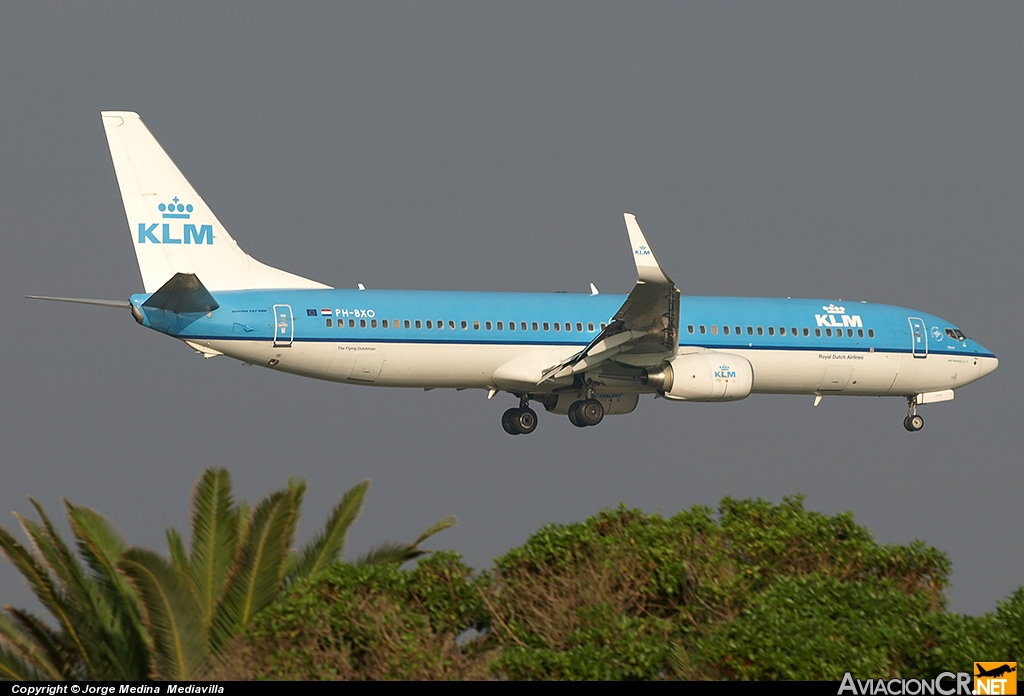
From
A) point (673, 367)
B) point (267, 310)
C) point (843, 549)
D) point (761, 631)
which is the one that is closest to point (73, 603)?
point (761, 631)

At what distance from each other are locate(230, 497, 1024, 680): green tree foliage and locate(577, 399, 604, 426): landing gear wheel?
13.6 m

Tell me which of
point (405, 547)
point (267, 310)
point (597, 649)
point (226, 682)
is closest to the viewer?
point (226, 682)

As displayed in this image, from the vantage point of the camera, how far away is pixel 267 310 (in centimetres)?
3697

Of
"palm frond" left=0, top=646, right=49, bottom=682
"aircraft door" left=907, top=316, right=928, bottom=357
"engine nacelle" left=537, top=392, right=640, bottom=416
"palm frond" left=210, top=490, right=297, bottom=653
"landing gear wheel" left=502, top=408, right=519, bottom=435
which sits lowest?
"palm frond" left=0, top=646, right=49, bottom=682

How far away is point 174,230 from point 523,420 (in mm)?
11015

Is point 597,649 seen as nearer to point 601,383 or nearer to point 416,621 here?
point 416,621

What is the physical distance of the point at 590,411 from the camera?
137 ft

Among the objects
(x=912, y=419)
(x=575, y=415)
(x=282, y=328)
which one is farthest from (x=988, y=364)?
(x=282, y=328)

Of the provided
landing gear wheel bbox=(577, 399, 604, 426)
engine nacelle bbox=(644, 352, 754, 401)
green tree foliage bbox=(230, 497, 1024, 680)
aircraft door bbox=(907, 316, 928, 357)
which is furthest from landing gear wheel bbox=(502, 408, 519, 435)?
green tree foliage bbox=(230, 497, 1024, 680)

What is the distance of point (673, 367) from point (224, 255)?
11584mm

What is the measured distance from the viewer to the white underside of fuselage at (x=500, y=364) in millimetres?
37438

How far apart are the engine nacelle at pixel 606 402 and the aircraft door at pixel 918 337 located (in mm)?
8165

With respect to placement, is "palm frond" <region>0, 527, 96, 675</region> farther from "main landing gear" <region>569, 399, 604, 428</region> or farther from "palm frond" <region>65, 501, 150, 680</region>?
"main landing gear" <region>569, 399, 604, 428</region>

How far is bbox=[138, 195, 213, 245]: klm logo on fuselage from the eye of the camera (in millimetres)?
38219
